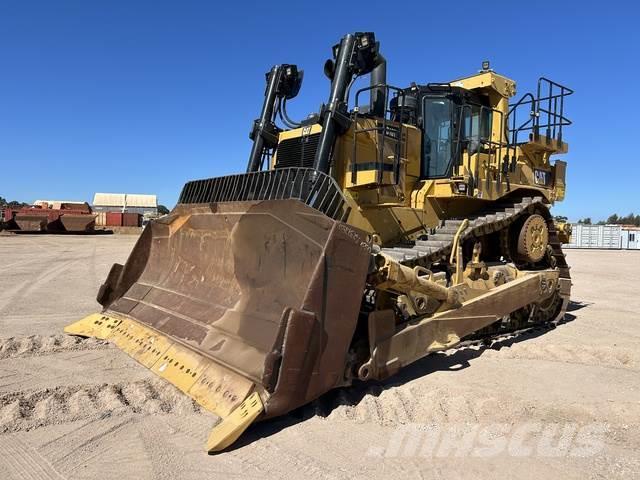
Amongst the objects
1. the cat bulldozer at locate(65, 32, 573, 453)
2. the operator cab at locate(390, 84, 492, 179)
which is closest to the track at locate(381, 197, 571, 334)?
the cat bulldozer at locate(65, 32, 573, 453)

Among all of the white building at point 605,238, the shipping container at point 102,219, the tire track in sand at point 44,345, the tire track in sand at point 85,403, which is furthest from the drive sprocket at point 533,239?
the shipping container at point 102,219

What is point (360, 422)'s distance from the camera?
371 centimetres

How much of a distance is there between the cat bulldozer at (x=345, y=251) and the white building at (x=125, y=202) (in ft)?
217

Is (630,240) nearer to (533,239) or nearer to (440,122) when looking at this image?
(533,239)

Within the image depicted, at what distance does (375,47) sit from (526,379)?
13.4 ft

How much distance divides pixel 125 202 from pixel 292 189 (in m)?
72.5

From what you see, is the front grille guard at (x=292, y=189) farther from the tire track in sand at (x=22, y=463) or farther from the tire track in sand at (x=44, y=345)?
the tire track in sand at (x=22, y=463)

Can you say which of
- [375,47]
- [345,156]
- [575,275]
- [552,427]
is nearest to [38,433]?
[552,427]

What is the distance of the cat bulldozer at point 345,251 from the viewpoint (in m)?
3.74

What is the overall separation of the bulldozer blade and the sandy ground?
21cm

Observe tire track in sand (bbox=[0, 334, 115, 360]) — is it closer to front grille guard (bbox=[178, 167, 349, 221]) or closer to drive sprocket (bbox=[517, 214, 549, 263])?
front grille guard (bbox=[178, 167, 349, 221])

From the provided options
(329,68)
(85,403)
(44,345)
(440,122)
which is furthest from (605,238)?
(85,403)

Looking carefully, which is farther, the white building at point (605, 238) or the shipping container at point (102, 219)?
the white building at point (605, 238)

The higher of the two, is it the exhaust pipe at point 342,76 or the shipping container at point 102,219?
the exhaust pipe at point 342,76
